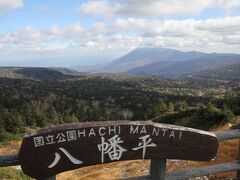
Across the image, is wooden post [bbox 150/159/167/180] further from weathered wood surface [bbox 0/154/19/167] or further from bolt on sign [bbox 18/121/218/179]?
weathered wood surface [bbox 0/154/19/167]

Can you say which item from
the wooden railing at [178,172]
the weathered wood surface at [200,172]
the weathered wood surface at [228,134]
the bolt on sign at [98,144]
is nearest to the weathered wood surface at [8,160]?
the wooden railing at [178,172]

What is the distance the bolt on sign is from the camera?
4867 mm

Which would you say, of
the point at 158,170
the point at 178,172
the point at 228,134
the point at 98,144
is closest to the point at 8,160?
the point at 98,144

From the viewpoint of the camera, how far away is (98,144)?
16.9ft

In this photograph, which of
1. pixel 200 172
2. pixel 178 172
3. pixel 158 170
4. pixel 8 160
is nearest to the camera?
pixel 8 160

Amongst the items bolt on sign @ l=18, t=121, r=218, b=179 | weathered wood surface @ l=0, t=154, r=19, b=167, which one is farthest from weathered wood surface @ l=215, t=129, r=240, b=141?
weathered wood surface @ l=0, t=154, r=19, b=167

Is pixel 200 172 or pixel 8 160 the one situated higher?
pixel 8 160

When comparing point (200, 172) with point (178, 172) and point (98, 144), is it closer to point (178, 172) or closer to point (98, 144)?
point (178, 172)

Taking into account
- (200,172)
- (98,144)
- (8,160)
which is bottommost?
(200,172)

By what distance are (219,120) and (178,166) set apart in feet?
80.1

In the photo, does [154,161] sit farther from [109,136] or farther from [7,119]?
[7,119]

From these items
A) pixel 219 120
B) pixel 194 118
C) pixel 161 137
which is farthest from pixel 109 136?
pixel 194 118

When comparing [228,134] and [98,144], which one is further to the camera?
[228,134]

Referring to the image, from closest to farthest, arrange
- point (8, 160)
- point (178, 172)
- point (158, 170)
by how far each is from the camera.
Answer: point (8, 160), point (158, 170), point (178, 172)
